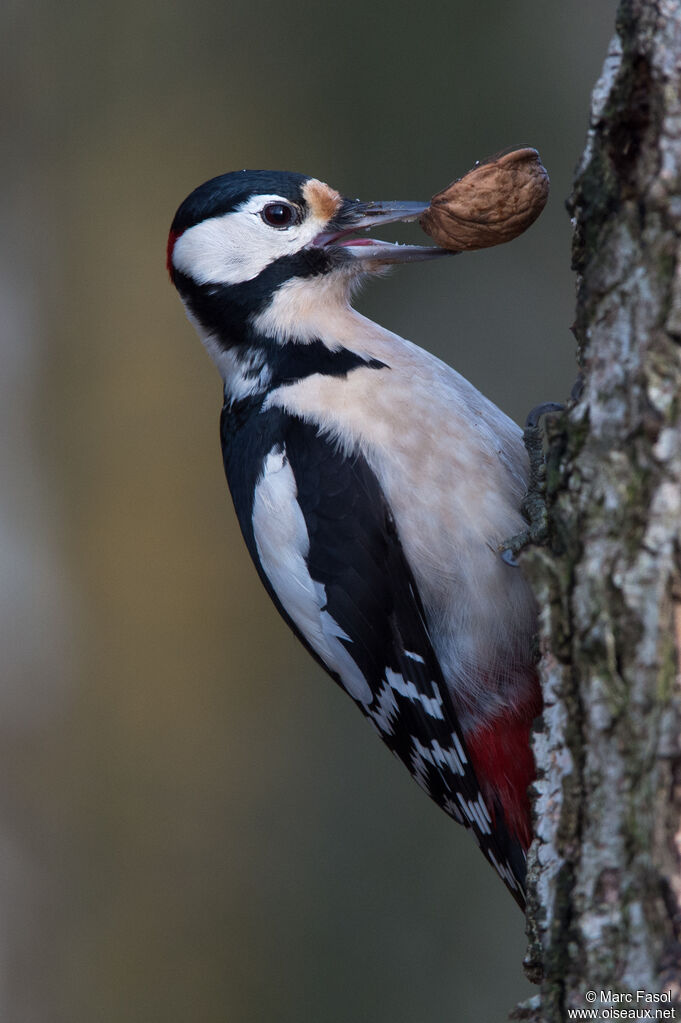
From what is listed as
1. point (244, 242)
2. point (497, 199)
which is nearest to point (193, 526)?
point (244, 242)

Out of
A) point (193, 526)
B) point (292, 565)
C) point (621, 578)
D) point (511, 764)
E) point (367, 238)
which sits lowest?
point (511, 764)

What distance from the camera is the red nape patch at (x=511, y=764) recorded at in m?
1.96

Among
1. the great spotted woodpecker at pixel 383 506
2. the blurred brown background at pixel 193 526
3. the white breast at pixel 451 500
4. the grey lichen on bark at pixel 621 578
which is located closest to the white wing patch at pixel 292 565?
the great spotted woodpecker at pixel 383 506

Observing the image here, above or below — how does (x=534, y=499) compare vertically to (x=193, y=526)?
below

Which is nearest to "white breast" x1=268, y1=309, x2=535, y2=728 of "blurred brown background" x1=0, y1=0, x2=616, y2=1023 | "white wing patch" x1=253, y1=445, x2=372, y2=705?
"white wing patch" x1=253, y1=445, x2=372, y2=705

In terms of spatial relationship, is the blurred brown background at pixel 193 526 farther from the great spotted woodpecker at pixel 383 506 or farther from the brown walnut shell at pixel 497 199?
the brown walnut shell at pixel 497 199

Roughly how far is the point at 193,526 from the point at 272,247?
6.76ft

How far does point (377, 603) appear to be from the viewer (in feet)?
6.38

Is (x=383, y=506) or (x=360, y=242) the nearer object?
(x=383, y=506)

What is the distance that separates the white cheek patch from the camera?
2.22 meters

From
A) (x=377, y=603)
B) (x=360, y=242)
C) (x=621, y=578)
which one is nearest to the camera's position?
(x=621, y=578)

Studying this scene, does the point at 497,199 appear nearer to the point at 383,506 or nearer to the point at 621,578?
the point at 383,506

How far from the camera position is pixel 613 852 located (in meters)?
1.22

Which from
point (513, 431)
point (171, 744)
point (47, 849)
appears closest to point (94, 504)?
point (171, 744)
